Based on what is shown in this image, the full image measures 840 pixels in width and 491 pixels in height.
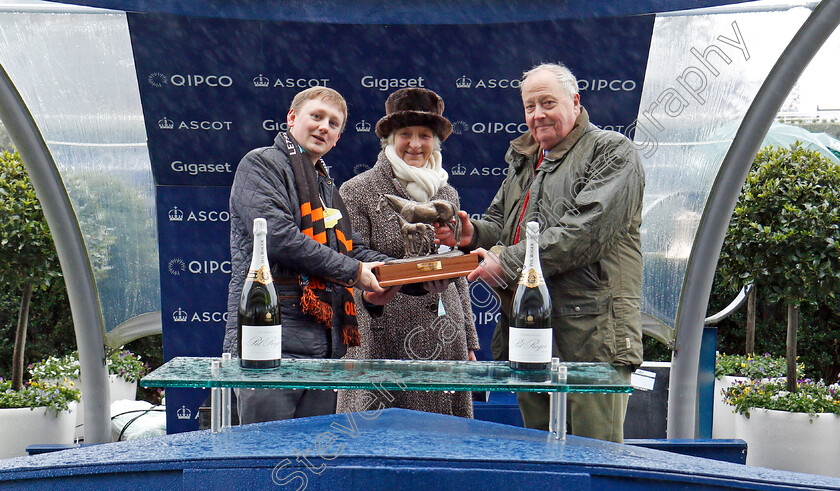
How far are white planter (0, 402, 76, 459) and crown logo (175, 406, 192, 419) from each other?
1.17 m

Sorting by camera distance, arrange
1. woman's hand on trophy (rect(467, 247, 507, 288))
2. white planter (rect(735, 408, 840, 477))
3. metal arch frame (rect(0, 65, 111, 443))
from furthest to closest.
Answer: white planter (rect(735, 408, 840, 477)) → metal arch frame (rect(0, 65, 111, 443)) → woman's hand on trophy (rect(467, 247, 507, 288))

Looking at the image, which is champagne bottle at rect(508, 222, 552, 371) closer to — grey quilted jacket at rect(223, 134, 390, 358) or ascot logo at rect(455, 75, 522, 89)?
grey quilted jacket at rect(223, 134, 390, 358)

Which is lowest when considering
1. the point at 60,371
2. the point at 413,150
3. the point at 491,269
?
the point at 60,371

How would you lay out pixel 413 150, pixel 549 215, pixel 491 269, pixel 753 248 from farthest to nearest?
pixel 753 248, pixel 413 150, pixel 549 215, pixel 491 269

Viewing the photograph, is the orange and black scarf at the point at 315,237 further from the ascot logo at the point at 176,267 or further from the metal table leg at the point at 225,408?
the ascot logo at the point at 176,267

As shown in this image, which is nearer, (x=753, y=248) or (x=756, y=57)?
(x=756, y=57)

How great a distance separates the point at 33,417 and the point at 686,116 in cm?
479

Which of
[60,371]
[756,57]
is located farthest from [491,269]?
[60,371]

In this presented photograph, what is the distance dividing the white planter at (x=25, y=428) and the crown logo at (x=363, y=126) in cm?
298

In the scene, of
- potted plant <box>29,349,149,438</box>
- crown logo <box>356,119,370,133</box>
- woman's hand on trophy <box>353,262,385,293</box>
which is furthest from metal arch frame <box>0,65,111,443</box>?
woman's hand on trophy <box>353,262,385,293</box>

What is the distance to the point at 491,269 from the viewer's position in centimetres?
257

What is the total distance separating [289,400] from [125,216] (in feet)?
9.58

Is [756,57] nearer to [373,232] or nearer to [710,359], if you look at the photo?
[710,359]

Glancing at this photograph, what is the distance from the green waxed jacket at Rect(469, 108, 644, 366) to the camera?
258 centimetres
